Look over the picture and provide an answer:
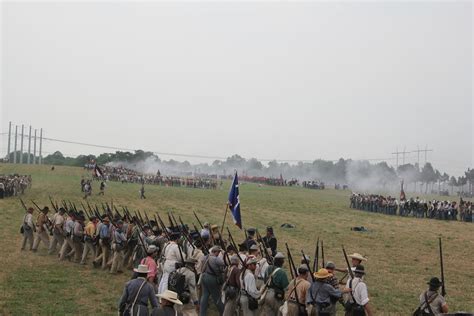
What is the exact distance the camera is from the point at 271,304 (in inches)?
381

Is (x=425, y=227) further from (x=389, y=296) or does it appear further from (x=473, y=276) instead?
(x=389, y=296)

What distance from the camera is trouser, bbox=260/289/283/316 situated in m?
9.66

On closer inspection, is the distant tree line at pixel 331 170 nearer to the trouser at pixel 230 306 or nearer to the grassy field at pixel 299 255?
the grassy field at pixel 299 255

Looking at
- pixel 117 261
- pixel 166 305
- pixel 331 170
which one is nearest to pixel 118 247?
pixel 117 261

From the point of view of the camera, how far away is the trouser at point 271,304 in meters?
9.66

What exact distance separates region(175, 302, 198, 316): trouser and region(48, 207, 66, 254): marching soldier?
29.7 ft

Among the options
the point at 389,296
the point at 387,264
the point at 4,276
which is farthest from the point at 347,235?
the point at 4,276

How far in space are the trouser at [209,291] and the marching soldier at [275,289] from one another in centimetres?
147

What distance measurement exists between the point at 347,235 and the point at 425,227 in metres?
9.21

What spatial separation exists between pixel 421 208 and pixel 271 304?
35.4 metres

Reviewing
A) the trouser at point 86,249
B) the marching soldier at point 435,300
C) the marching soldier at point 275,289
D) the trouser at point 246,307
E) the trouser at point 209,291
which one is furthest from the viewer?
the trouser at point 86,249

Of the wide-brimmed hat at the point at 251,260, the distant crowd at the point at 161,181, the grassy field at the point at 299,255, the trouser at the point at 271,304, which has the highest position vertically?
the distant crowd at the point at 161,181

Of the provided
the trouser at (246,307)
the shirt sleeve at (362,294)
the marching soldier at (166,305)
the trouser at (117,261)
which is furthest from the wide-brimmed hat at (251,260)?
the trouser at (117,261)

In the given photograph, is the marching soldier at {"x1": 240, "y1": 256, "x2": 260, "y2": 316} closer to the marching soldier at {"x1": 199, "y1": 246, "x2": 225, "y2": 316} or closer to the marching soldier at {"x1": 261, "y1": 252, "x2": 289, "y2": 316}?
the marching soldier at {"x1": 261, "y1": 252, "x2": 289, "y2": 316}
